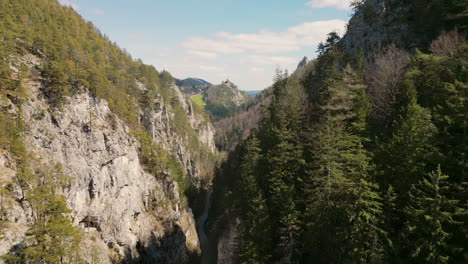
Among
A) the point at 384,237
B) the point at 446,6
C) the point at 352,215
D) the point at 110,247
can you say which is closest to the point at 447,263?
the point at 384,237

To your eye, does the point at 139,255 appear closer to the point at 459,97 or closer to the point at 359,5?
the point at 459,97

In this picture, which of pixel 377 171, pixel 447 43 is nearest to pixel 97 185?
pixel 377 171

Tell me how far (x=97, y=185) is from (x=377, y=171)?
45.8 meters

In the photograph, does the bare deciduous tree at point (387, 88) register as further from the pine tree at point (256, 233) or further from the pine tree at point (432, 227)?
the pine tree at point (256, 233)

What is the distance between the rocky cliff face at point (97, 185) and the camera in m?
38.2

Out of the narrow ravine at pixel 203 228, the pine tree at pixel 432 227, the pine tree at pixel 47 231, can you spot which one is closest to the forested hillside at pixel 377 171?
the pine tree at pixel 432 227

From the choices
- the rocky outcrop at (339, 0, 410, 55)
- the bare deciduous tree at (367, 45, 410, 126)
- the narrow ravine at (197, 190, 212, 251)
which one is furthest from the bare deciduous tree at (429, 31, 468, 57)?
the narrow ravine at (197, 190, 212, 251)

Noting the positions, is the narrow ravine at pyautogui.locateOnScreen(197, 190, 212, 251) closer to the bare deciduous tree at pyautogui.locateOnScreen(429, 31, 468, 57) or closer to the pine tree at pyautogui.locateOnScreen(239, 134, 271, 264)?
the pine tree at pyautogui.locateOnScreen(239, 134, 271, 264)

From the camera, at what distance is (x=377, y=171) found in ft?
76.9

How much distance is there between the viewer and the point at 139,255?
169 ft

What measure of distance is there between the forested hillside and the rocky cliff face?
22.6 m

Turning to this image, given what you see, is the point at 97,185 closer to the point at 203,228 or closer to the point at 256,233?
the point at 256,233

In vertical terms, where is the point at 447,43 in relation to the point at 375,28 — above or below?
below

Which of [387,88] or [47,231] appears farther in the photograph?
[387,88]
